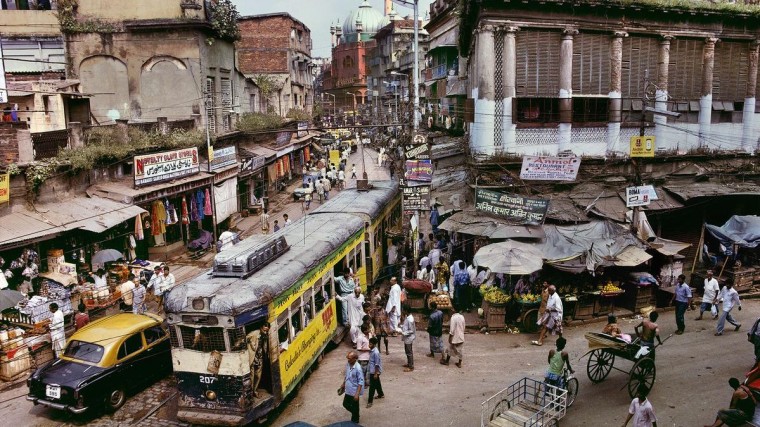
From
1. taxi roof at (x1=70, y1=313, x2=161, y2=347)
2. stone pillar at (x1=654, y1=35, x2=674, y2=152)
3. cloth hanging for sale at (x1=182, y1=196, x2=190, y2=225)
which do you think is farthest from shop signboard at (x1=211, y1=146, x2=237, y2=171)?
stone pillar at (x1=654, y1=35, x2=674, y2=152)

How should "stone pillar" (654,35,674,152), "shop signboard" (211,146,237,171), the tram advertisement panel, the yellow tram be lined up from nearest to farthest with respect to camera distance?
the yellow tram
the tram advertisement panel
"stone pillar" (654,35,674,152)
"shop signboard" (211,146,237,171)

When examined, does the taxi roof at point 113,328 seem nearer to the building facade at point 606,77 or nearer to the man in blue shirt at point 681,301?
the building facade at point 606,77

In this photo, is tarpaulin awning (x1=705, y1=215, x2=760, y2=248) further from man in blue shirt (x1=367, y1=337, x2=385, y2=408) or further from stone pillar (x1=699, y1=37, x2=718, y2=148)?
man in blue shirt (x1=367, y1=337, x2=385, y2=408)

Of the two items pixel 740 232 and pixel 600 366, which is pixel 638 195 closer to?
pixel 740 232

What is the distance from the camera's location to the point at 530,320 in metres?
15.9

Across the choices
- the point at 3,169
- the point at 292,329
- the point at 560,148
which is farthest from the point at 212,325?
the point at 560,148

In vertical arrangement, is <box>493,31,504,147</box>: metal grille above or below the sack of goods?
above

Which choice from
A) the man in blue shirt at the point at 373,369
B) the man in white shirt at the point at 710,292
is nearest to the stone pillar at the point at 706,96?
the man in white shirt at the point at 710,292

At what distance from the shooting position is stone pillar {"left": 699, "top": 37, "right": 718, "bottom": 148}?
21953mm

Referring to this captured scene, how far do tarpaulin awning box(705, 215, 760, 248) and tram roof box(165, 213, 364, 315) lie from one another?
13098 millimetres

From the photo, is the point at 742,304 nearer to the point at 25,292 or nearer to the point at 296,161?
the point at 25,292

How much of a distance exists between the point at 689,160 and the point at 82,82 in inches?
1021

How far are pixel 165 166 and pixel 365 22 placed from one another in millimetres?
91382

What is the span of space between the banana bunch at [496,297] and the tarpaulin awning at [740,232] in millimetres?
8672
